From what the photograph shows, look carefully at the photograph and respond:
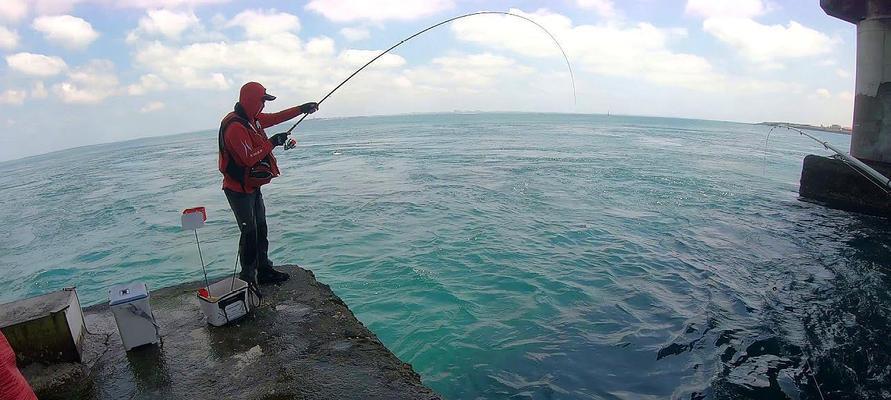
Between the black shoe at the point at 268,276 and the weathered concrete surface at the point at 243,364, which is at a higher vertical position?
the black shoe at the point at 268,276

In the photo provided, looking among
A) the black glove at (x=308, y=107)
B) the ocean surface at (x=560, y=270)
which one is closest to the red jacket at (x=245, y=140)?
the black glove at (x=308, y=107)

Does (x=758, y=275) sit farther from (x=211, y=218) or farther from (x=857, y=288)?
(x=211, y=218)

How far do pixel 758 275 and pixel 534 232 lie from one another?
5.04 m

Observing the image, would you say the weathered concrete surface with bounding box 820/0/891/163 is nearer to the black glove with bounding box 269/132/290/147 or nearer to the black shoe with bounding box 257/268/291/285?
the black glove with bounding box 269/132/290/147

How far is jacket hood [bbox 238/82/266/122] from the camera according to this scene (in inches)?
195

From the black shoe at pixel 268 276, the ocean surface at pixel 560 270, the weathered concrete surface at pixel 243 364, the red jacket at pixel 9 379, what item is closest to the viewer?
the red jacket at pixel 9 379

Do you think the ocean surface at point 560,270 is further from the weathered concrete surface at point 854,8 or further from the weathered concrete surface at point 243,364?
the weathered concrete surface at point 854,8

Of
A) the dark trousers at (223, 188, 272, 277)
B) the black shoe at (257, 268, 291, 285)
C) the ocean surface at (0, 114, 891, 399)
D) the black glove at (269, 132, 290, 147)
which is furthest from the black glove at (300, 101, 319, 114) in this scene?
the ocean surface at (0, 114, 891, 399)

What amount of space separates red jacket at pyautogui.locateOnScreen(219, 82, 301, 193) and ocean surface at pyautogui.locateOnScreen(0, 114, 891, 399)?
134 inches

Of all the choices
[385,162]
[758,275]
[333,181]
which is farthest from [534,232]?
[385,162]

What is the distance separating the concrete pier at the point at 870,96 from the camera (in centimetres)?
1284

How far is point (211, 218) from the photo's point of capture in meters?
14.7

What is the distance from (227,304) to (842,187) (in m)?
17.6

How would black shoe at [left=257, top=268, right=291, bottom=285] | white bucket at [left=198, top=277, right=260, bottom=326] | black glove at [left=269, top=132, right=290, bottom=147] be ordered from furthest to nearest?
black shoe at [left=257, top=268, right=291, bottom=285] → black glove at [left=269, top=132, right=290, bottom=147] → white bucket at [left=198, top=277, right=260, bottom=326]
